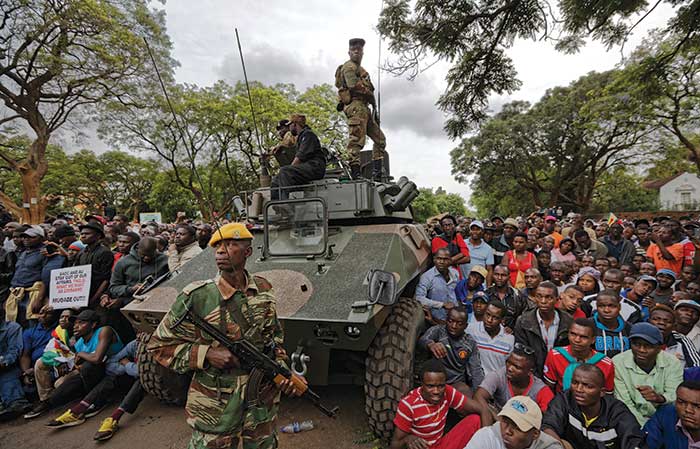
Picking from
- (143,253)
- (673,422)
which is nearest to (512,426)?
(673,422)

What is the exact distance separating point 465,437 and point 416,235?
2.53 m

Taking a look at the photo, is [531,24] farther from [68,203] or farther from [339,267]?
[68,203]

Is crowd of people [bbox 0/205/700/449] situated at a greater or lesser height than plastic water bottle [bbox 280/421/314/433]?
greater

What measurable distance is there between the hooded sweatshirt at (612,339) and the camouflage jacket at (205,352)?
3041 millimetres

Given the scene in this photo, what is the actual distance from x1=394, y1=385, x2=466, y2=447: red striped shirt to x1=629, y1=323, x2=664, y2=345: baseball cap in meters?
1.58

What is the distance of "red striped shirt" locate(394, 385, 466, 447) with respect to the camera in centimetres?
285

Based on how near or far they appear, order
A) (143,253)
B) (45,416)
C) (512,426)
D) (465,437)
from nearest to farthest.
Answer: (512,426) → (465,437) → (45,416) → (143,253)

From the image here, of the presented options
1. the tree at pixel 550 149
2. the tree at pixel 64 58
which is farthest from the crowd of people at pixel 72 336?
the tree at pixel 550 149

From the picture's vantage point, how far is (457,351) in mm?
3479

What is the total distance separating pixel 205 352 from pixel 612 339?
3.38 metres

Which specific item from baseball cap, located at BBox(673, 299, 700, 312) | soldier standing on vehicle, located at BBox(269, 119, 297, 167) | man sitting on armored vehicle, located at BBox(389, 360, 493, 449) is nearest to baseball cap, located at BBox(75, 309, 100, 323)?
soldier standing on vehicle, located at BBox(269, 119, 297, 167)

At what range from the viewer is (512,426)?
233 centimetres

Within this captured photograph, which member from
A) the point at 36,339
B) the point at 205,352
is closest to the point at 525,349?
the point at 205,352

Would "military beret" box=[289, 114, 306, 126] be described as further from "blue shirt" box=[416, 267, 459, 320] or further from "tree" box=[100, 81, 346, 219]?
"tree" box=[100, 81, 346, 219]
